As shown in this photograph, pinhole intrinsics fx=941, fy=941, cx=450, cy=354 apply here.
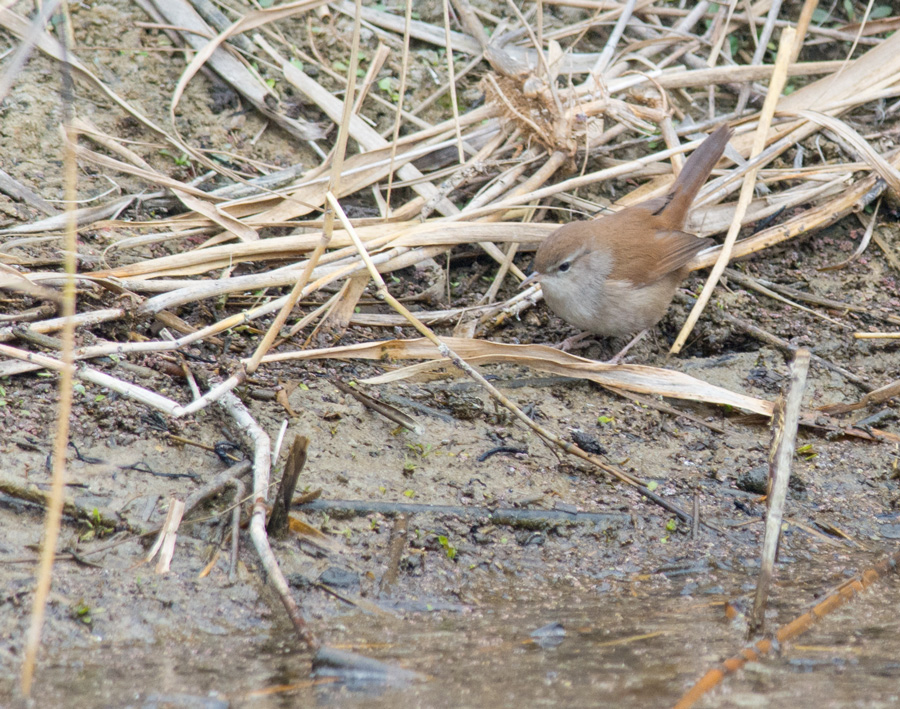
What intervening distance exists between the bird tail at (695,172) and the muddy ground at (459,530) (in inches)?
23.8

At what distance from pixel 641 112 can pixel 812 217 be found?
4.00ft

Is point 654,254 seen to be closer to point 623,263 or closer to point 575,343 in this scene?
point 623,263

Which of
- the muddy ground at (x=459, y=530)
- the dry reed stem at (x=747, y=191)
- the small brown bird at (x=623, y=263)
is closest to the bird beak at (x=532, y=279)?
the small brown bird at (x=623, y=263)

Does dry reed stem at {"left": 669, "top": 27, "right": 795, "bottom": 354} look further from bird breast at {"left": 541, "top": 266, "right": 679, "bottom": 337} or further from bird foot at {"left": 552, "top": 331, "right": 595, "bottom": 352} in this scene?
bird foot at {"left": 552, "top": 331, "right": 595, "bottom": 352}

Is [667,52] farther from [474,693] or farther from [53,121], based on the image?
[474,693]

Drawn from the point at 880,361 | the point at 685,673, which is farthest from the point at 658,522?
the point at 880,361

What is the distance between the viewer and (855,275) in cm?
574

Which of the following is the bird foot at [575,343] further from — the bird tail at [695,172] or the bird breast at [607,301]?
the bird tail at [695,172]

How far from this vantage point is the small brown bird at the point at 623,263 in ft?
16.3

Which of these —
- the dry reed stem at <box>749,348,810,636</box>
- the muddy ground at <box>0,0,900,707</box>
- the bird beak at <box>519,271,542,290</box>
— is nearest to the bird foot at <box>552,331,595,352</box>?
the muddy ground at <box>0,0,900,707</box>

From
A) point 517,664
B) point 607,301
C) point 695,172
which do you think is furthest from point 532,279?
point 517,664

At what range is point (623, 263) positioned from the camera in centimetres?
506

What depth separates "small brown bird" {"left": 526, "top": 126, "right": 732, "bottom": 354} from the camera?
195 inches

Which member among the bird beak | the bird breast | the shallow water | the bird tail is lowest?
the shallow water
